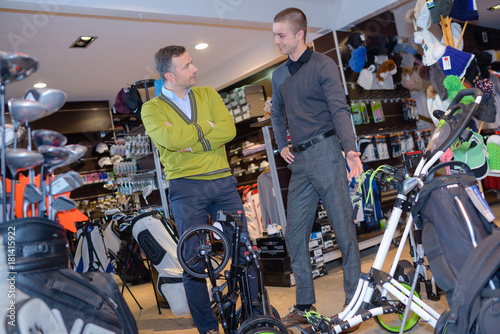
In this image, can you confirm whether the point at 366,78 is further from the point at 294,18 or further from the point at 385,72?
the point at 294,18

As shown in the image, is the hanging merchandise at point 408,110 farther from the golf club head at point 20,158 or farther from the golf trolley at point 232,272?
the golf club head at point 20,158

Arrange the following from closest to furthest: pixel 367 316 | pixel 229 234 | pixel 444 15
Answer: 1. pixel 367 316
2. pixel 229 234
3. pixel 444 15

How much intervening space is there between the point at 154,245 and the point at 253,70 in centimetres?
423

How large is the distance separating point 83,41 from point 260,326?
4.64m

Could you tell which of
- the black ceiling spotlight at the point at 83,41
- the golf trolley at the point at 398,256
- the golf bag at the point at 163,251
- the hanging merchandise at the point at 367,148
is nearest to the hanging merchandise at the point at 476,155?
the golf trolley at the point at 398,256

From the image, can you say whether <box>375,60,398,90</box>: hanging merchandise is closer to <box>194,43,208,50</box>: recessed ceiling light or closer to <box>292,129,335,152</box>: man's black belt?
<box>194,43,208,50</box>: recessed ceiling light

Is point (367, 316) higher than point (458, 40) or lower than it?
lower

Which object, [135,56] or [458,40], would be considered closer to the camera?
[458,40]

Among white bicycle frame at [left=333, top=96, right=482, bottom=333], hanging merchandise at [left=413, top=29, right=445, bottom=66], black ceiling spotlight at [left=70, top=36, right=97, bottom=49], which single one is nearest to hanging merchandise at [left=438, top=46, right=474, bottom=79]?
hanging merchandise at [left=413, top=29, right=445, bottom=66]

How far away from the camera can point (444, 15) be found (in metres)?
3.21

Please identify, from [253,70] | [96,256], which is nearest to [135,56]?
[253,70]

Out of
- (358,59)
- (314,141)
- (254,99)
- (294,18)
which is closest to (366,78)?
(358,59)

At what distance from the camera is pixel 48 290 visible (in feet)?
3.39

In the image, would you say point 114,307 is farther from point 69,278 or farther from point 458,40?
point 458,40
